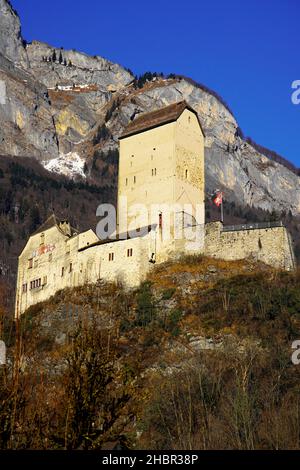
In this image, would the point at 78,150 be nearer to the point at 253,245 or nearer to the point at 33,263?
the point at 33,263

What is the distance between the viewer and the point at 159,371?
45.9m

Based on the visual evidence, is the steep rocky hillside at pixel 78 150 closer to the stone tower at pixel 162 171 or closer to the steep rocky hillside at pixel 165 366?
the stone tower at pixel 162 171

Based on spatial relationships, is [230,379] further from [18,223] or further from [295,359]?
[18,223]

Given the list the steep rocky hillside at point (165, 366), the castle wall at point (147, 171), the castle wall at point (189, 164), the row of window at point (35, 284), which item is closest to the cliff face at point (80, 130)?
the castle wall at point (189, 164)

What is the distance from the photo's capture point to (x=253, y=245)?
55531 millimetres

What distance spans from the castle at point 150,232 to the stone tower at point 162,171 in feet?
0.26

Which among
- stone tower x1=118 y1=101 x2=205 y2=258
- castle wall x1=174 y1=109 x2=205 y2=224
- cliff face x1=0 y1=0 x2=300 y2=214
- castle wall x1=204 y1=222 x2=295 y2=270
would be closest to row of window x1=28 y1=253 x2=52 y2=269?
stone tower x1=118 y1=101 x2=205 y2=258

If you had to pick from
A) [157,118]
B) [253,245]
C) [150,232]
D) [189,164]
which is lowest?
[253,245]

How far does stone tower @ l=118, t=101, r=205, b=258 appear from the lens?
2360 inches

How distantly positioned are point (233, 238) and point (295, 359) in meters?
15.0

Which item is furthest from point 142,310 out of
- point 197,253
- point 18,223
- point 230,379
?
point 18,223

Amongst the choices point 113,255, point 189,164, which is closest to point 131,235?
point 113,255

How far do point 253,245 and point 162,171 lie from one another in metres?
10.1

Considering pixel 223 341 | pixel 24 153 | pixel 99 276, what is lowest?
pixel 223 341
